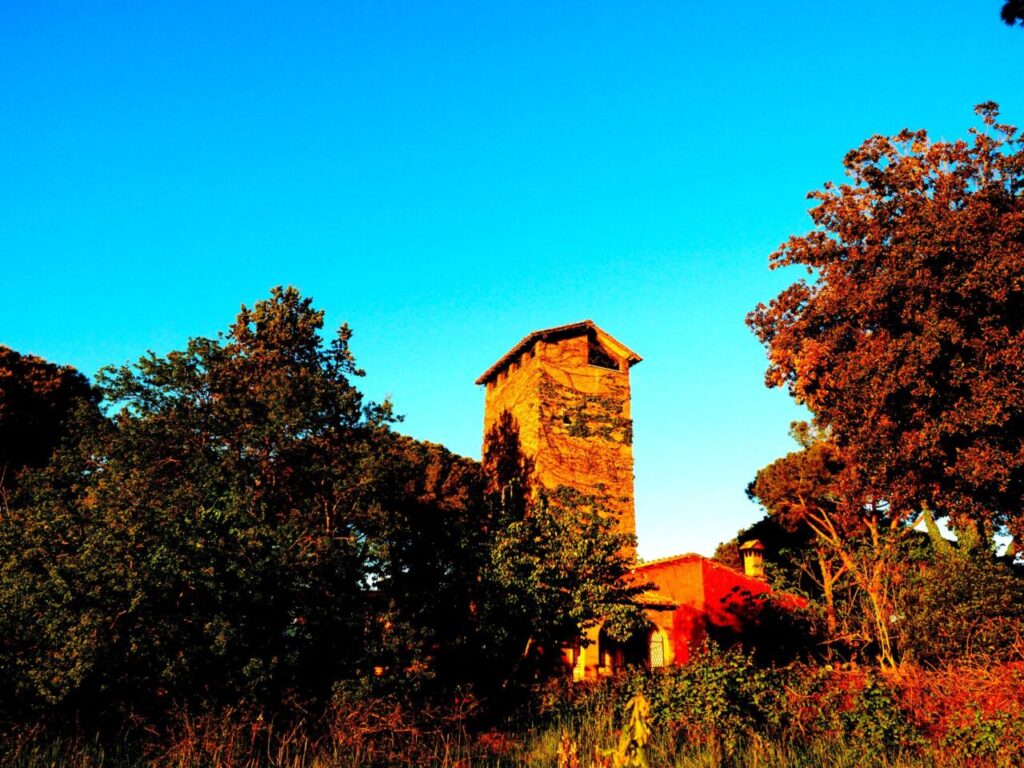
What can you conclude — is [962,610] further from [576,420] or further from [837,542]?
[576,420]

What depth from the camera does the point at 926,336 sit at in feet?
44.1

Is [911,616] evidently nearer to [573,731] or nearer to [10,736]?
[573,731]

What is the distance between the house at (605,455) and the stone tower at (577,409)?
0.12ft

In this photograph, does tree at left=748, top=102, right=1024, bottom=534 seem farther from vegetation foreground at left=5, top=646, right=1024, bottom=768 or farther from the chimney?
the chimney

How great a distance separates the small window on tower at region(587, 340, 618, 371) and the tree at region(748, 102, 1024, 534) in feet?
32.7

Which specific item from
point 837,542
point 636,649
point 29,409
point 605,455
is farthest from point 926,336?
point 29,409

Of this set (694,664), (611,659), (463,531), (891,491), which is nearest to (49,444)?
(463,531)

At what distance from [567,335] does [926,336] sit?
13050 mm

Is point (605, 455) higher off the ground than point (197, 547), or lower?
higher

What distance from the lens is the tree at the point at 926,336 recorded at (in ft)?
42.9

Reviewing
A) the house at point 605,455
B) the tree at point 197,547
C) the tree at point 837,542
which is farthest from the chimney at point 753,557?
the tree at point 197,547

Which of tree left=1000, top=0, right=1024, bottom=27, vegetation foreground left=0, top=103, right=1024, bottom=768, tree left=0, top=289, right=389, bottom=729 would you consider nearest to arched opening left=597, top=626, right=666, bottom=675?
vegetation foreground left=0, top=103, right=1024, bottom=768

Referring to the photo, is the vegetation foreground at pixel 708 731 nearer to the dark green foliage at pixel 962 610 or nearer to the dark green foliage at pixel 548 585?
the dark green foliage at pixel 548 585

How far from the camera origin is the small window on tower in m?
25.6
